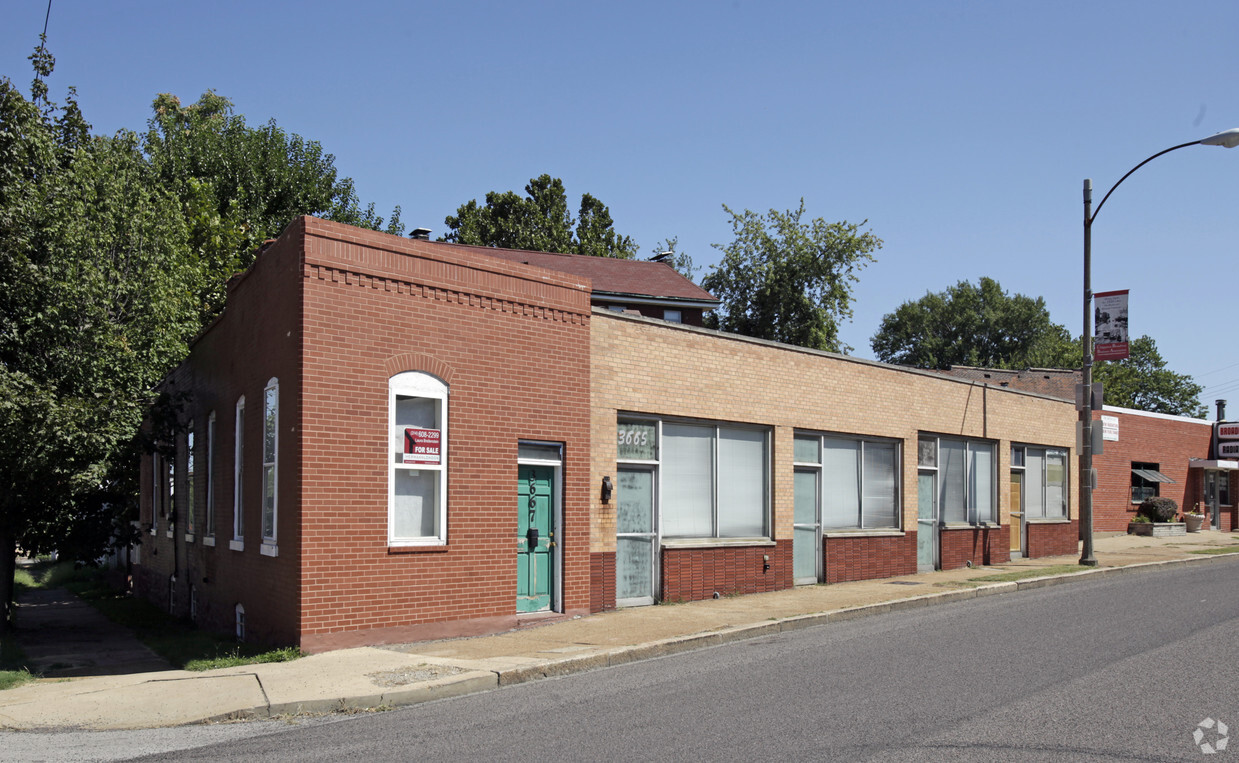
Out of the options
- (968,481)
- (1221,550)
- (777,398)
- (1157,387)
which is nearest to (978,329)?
(1157,387)

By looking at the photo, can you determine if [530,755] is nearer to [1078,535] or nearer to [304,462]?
[304,462]

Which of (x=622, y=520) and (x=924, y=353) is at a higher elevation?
(x=924, y=353)

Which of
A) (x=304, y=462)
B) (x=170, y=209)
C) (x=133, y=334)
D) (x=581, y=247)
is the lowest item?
(x=304, y=462)

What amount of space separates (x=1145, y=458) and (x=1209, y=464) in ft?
16.6

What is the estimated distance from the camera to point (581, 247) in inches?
2360

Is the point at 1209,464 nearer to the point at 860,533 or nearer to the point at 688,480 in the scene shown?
the point at 860,533

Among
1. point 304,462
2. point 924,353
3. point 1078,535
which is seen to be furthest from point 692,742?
point 924,353

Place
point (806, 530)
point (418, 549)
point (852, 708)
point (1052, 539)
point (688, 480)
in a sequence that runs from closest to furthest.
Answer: point (852, 708)
point (418, 549)
point (688, 480)
point (806, 530)
point (1052, 539)

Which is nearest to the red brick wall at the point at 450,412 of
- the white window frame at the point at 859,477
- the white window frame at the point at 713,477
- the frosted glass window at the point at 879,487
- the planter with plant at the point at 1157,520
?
the white window frame at the point at 713,477

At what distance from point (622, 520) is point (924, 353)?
73.7 m

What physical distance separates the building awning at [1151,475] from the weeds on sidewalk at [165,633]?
110 ft

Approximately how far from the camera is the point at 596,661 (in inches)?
434

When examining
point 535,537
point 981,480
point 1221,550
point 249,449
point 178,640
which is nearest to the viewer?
point 249,449

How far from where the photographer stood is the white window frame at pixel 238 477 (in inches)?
558
